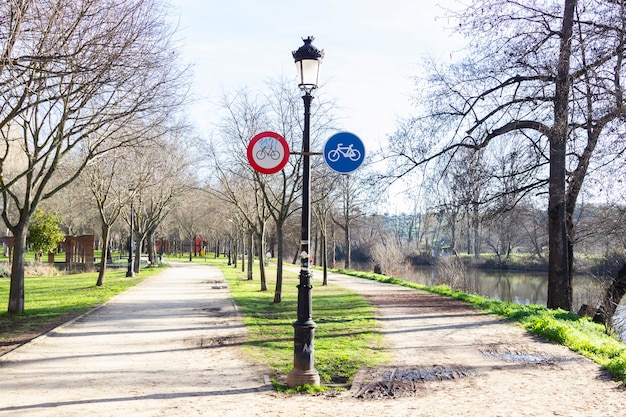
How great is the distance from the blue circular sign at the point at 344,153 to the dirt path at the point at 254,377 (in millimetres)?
2886

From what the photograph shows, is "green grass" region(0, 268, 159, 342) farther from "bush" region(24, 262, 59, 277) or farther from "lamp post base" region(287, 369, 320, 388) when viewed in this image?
"bush" region(24, 262, 59, 277)

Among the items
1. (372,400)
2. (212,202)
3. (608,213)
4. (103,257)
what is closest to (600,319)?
(608,213)

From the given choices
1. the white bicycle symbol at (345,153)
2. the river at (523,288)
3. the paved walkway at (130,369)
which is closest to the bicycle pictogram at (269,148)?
the white bicycle symbol at (345,153)

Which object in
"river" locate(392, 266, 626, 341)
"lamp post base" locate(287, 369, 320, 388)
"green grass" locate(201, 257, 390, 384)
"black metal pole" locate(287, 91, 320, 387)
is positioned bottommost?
"river" locate(392, 266, 626, 341)

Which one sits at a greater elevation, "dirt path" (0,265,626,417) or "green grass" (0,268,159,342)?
"dirt path" (0,265,626,417)

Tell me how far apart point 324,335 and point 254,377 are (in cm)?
394

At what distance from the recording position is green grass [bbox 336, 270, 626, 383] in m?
8.82

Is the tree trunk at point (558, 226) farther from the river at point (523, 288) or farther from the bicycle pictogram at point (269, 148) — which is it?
the bicycle pictogram at point (269, 148)

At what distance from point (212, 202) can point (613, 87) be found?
35.6 meters

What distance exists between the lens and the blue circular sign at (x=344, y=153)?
7.73 m

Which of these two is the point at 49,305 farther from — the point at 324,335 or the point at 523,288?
the point at 523,288

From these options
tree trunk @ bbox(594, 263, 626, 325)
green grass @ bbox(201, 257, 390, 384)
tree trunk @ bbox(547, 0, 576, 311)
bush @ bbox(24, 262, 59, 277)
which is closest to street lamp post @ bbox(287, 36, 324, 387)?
green grass @ bbox(201, 257, 390, 384)

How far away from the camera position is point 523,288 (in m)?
33.9

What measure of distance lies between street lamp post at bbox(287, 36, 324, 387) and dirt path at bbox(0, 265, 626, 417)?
1.73ft
